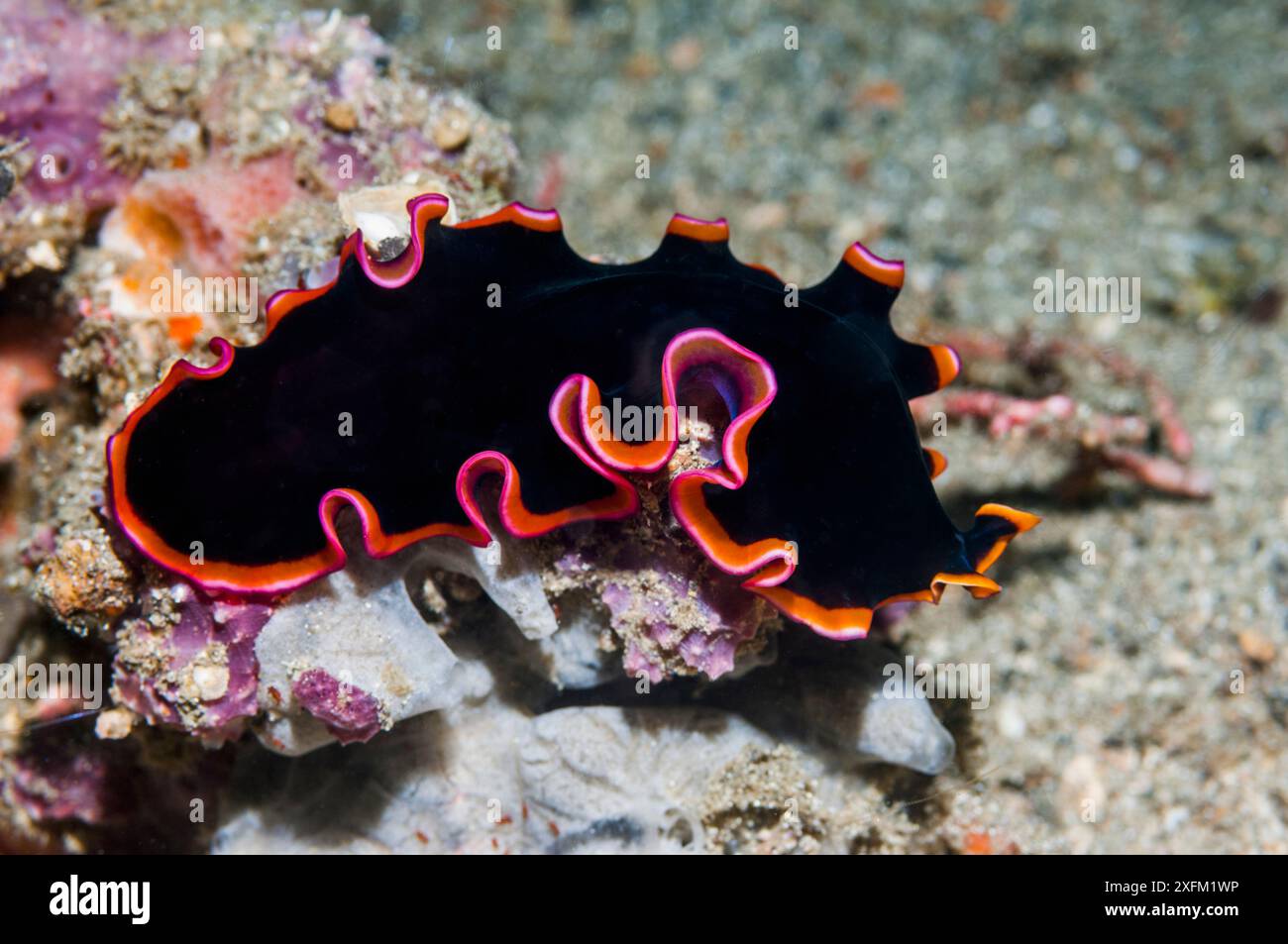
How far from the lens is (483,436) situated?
9.64 ft

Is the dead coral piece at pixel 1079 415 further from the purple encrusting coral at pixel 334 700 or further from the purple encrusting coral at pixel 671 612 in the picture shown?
the purple encrusting coral at pixel 334 700

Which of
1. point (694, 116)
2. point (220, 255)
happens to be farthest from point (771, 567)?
point (694, 116)

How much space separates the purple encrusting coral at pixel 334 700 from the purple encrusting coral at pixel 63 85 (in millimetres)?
2436

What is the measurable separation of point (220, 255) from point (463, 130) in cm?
115

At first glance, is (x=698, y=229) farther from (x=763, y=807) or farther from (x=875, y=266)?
(x=763, y=807)

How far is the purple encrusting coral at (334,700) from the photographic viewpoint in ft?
9.80

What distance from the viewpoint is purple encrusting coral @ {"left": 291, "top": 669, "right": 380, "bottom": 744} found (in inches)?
118

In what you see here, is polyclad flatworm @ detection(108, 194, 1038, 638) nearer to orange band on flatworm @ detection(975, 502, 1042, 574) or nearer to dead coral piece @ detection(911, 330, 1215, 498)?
orange band on flatworm @ detection(975, 502, 1042, 574)

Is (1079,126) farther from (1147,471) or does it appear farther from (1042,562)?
(1042,562)

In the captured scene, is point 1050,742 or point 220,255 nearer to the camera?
point 220,255

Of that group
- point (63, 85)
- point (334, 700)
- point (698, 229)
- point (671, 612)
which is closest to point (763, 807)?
point (671, 612)

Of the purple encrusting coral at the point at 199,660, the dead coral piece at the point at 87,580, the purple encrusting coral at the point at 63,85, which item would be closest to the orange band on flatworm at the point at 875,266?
the purple encrusting coral at the point at 199,660

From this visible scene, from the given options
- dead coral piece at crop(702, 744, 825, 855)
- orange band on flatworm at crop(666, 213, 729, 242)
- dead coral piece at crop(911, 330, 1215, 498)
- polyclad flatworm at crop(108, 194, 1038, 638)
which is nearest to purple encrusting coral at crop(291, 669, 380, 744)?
polyclad flatworm at crop(108, 194, 1038, 638)
